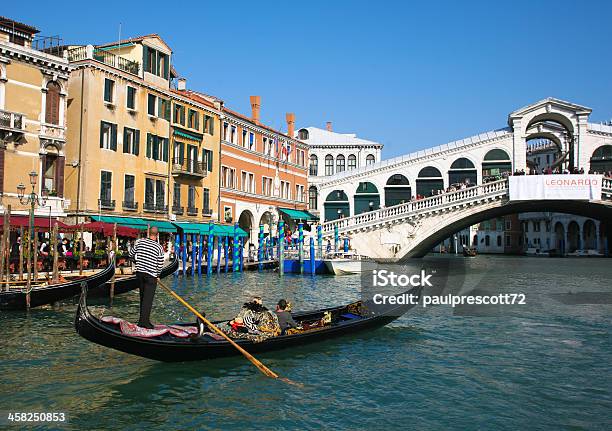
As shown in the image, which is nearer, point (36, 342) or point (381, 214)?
point (36, 342)

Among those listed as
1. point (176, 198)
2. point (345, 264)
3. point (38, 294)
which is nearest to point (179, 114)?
point (176, 198)

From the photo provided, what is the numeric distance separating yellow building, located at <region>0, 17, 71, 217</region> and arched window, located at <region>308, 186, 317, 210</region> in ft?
57.0

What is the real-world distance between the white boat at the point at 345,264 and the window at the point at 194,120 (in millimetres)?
7136

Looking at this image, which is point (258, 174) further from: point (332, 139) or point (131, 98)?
point (332, 139)

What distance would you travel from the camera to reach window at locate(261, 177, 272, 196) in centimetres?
2717

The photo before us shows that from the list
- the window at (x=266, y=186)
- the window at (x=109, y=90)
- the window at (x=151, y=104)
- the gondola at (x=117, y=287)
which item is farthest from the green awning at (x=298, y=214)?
the gondola at (x=117, y=287)

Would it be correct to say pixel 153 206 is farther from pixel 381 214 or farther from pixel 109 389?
pixel 109 389

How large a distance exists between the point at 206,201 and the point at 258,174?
168 inches

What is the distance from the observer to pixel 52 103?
1712 centimetres

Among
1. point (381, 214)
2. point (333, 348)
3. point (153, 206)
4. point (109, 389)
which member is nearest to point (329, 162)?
point (381, 214)

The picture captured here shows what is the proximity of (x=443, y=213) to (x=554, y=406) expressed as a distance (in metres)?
18.7

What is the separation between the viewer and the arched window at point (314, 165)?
38688 millimetres

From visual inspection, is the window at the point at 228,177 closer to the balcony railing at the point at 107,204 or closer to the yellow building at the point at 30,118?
the balcony railing at the point at 107,204

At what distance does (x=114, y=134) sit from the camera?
18922mm
